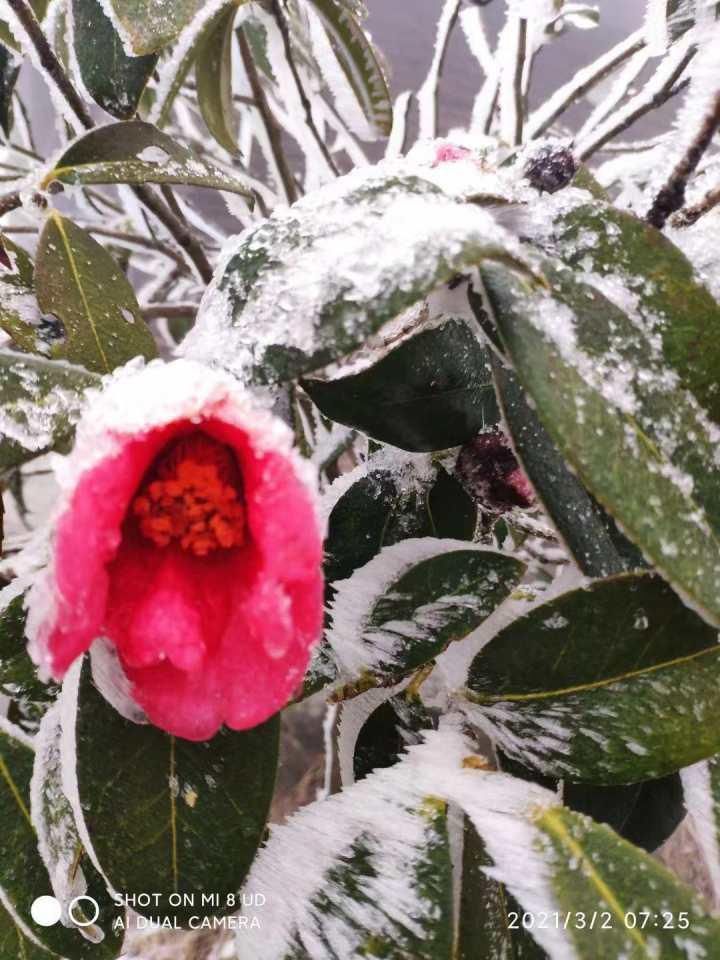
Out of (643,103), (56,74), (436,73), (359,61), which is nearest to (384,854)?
(56,74)

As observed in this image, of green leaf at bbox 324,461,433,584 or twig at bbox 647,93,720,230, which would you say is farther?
green leaf at bbox 324,461,433,584

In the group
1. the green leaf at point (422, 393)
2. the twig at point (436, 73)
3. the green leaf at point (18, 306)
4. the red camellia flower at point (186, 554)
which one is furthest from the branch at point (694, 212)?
the twig at point (436, 73)

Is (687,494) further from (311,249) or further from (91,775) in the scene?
(91,775)

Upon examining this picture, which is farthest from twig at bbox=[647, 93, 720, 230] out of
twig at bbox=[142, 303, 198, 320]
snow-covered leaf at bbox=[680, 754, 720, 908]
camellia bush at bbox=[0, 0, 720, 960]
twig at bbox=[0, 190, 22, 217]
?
twig at bbox=[142, 303, 198, 320]

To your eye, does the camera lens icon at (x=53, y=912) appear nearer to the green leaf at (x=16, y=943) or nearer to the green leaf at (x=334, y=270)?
the green leaf at (x=16, y=943)

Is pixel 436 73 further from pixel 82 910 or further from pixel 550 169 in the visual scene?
pixel 82 910

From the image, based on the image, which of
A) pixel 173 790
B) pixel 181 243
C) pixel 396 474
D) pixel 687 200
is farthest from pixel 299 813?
pixel 181 243

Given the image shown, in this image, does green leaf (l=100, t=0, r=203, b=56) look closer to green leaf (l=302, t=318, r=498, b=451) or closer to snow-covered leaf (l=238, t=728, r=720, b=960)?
green leaf (l=302, t=318, r=498, b=451)
